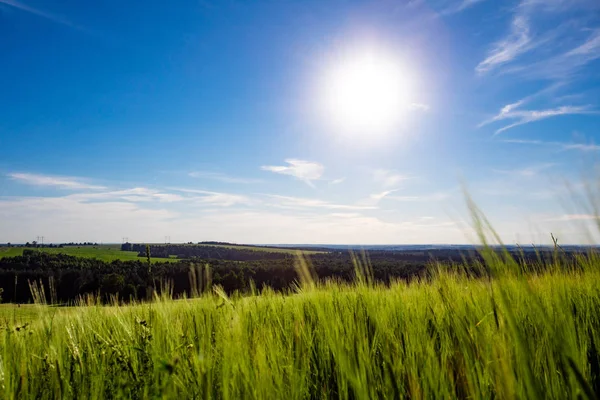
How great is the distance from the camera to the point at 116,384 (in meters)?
1.74

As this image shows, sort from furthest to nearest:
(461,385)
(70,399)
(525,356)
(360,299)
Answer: (360,299)
(70,399)
(461,385)
(525,356)

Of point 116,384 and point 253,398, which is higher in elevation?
point 253,398

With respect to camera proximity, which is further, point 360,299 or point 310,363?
point 360,299

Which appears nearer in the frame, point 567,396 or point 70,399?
point 567,396

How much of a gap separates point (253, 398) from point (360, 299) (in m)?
1.50

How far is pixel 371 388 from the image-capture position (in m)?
1.29

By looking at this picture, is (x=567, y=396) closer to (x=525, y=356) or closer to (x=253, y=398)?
(x=525, y=356)

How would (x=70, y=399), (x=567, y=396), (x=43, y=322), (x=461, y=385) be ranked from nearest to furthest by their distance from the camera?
(x=567, y=396), (x=461, y=385), (x=70, y=399), (x=43, y=322)

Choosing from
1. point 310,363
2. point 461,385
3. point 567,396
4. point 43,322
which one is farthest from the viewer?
point 43,322

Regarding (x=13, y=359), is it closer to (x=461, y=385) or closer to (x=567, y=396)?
(x=461, y=385)

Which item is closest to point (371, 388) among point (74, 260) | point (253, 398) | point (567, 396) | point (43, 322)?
point (253, 398)

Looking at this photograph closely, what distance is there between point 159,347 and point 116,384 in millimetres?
419

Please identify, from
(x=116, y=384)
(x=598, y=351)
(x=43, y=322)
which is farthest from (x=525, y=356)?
(x=43, y=322)

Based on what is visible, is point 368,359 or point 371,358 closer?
point 368,359
